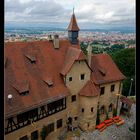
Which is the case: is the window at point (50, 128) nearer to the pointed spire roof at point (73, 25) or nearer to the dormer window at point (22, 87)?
the dormer window at point (22, 87)

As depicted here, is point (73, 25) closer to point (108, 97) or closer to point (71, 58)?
point (71, 58)

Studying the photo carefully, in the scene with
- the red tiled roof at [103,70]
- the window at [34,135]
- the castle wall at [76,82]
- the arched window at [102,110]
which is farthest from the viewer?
the arched window at [102,110]

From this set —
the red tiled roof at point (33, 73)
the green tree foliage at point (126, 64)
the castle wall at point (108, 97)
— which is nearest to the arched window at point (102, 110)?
the castle wall at point (108, 97)

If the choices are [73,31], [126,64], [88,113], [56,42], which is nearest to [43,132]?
[88,113]

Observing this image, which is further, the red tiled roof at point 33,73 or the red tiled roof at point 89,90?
the red tiled roof at point 89,90

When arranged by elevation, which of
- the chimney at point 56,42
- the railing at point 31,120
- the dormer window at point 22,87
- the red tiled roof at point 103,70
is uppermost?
the chimney at point 56,42
